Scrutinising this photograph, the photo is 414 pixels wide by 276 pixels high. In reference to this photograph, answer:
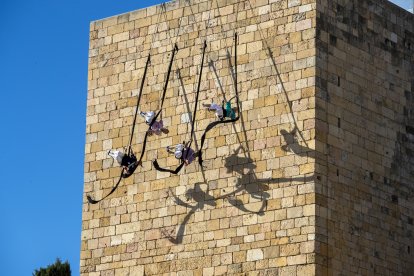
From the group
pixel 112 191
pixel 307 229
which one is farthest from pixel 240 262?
pixel 112 191

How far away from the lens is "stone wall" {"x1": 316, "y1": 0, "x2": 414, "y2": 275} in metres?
28.6

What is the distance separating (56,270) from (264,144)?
9.72 m

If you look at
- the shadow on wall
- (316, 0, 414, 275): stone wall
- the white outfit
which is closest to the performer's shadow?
the shadow on wall

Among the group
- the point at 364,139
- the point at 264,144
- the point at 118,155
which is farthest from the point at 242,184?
the point at 118,155

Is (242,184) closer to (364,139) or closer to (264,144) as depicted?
(264,144)

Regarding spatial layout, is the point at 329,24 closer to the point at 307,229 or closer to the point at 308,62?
the point at 308,62

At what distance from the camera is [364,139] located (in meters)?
29.7

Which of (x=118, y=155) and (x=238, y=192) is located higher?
(x=118, y=155)

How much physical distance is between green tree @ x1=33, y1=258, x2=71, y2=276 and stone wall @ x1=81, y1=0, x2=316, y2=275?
242 inches

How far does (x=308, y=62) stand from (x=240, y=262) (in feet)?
12.7

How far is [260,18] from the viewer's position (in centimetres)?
2972

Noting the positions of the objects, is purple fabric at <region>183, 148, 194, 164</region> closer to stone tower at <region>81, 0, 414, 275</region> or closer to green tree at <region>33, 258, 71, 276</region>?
stone tower at <region>81, 0, 414, 275</region>

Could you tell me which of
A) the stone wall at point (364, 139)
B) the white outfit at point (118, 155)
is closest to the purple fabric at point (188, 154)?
the white outfit at point (118, 155)

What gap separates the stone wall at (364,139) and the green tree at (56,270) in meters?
10.0
